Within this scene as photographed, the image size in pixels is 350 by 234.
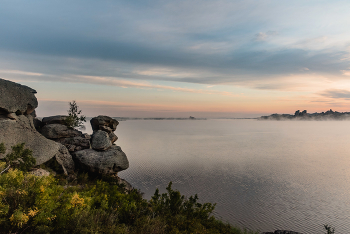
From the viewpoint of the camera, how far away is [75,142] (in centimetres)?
2108

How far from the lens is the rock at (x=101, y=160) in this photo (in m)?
19.2

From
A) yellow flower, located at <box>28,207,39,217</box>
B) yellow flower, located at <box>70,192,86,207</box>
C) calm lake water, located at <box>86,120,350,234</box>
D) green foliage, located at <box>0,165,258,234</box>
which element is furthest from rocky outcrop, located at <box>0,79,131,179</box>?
yellow flower, located at <box>28,207,39,217</box>

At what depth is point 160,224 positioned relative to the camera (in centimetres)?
870

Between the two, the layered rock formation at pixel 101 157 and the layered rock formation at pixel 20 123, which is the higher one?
the layered rock formation at pixel 20 123

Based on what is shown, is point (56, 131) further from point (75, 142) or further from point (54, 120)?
point (75, 142)

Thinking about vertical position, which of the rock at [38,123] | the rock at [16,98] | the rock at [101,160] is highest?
the rock at [16,98]

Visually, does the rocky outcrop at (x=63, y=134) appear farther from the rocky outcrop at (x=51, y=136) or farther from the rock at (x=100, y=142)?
the rock at (x=100, y=142)

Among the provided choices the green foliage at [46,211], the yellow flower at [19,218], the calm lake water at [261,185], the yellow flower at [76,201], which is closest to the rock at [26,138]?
the calm lake water at [261,185]

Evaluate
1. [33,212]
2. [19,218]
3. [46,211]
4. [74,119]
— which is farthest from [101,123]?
[19,218]

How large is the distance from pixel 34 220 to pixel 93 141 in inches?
644

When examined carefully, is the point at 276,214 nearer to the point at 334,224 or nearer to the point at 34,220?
the point at 334,224

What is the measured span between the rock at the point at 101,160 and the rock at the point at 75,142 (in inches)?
43.5

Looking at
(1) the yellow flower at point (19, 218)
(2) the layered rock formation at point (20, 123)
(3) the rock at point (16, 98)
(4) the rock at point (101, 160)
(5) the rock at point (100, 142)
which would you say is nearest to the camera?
(1) the yellow flower at point (19, 218)

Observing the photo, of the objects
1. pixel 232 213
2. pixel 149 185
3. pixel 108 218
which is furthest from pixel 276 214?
pixel 108 218
